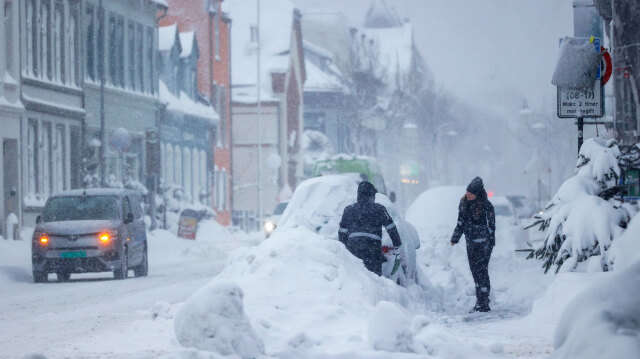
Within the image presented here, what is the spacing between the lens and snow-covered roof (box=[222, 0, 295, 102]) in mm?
71375

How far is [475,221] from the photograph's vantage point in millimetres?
16062

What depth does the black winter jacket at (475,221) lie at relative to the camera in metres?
16.0

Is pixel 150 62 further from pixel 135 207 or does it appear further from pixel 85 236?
pixel 85 236

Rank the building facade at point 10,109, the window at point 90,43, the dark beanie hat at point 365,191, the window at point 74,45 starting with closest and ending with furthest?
1. the dark beanie hat at point 365,191
2. the building facade at point 10,109
3. the window at point 74,45
4. the window at point 90,43

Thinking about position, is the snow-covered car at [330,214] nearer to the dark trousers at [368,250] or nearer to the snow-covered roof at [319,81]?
the dark trousers at [368,250]

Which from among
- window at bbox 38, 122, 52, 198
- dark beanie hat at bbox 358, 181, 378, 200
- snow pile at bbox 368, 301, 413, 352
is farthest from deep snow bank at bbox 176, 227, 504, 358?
window at bbox 38, 122, 52, 198

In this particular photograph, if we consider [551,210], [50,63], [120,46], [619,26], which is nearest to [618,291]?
[551,210]

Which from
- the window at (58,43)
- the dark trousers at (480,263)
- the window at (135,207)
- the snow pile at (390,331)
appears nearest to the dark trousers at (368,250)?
the dark trousers at (480,263)

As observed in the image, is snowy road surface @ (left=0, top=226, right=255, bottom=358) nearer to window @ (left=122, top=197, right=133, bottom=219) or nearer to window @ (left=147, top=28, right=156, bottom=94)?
window @ (left=122, top=197, right=133, bottom=219)

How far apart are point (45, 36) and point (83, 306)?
2204cm

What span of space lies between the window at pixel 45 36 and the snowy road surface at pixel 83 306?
8.26 metres

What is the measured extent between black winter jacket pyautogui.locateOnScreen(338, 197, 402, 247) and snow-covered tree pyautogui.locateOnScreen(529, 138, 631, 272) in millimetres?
1936

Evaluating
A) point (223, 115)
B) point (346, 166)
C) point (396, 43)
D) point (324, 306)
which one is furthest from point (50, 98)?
point (396, 43)

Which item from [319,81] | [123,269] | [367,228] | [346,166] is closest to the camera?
[367,228]
